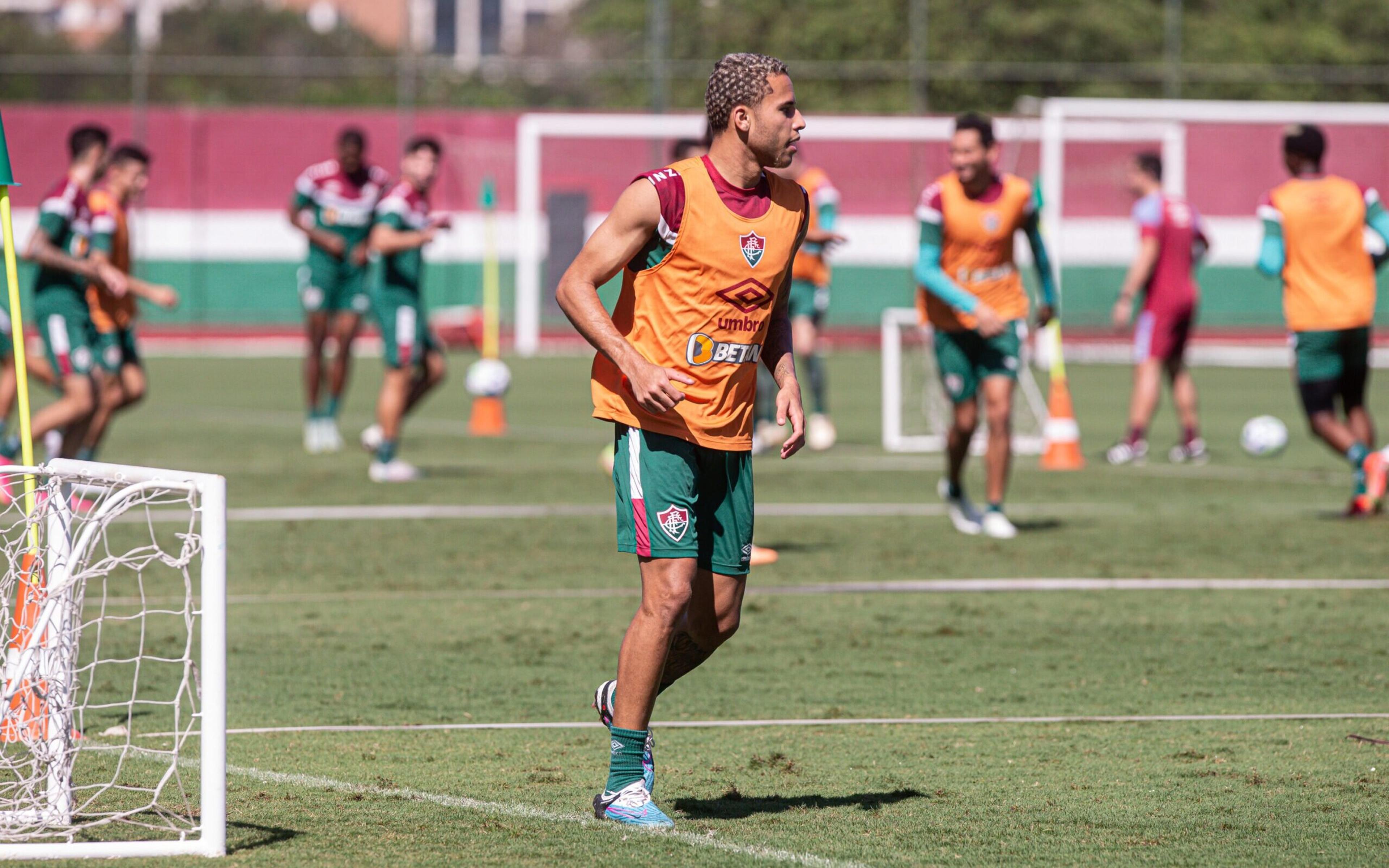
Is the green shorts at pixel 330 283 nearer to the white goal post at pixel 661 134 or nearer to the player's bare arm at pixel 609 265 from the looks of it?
the player's bare arm at pixel 609 265

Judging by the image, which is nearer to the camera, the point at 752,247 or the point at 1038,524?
the point at 752,247

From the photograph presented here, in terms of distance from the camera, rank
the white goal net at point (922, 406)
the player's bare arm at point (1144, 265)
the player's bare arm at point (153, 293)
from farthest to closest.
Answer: the white goal net at point (922, 406)
the player's bare arm at point (1144, 265)
the player's bare arm at point (153, 293)

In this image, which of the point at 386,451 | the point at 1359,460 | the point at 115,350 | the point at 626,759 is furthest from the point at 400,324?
the point at 626,759

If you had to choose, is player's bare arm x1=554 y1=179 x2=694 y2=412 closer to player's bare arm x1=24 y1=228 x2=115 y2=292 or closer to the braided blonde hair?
the braided blonde hair

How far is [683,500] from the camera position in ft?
16.5

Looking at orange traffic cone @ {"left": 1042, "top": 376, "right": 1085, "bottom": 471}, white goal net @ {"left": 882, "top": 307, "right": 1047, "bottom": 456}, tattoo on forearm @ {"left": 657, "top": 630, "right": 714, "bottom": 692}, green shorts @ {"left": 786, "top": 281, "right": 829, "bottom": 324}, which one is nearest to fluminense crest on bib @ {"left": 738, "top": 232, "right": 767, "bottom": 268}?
tattoo on forearm @ {"left": 657, "top": 630, "right": 714, "bottom": 692}

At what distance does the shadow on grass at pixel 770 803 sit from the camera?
5.12 meters

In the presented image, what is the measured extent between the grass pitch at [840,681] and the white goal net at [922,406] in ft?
6.55

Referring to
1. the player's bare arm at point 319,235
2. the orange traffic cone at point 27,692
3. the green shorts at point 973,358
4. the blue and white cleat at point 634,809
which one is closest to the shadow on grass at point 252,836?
the orange traffic cone at point 27,692

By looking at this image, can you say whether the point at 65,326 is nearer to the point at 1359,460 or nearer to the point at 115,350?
the point at 115,350

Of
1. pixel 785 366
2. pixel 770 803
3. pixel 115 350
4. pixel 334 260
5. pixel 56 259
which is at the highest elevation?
pixel 334 260

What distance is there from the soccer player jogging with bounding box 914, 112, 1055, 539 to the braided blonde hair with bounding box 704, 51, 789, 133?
17.2 feet

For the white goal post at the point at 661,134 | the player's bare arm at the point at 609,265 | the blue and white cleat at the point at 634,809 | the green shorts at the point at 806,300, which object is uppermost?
the white goal post at the point at 661,134

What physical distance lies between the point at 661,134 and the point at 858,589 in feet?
74.6
